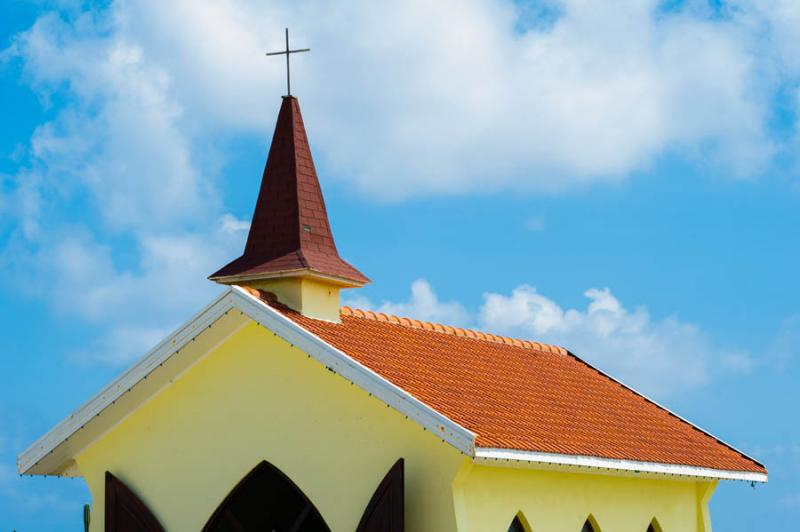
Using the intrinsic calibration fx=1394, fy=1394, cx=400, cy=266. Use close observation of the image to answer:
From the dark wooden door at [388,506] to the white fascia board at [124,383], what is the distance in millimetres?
2878

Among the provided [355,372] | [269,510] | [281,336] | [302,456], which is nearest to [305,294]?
[281,336]

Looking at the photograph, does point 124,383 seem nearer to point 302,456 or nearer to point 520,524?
point 302,456

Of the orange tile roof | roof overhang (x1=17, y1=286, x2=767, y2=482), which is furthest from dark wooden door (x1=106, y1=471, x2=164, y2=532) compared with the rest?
the orange tile roof

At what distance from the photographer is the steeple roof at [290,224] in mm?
17891

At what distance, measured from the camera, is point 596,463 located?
16719 millimetres

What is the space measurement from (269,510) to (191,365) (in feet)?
8.52

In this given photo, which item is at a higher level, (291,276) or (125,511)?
(291,276)

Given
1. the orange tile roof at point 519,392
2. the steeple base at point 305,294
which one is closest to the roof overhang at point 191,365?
the orange tile roof at point 519,392

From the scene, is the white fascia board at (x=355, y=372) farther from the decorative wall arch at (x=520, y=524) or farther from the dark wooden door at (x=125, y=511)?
the dark wooden door at (x=125, y=511)

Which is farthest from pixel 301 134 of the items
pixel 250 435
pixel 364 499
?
pixel 364 499

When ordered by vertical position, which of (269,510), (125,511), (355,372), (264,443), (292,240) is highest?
(292,240)

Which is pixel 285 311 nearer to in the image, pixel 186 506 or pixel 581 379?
pixel 186 506

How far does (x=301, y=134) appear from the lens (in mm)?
19234

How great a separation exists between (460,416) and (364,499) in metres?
1.52
